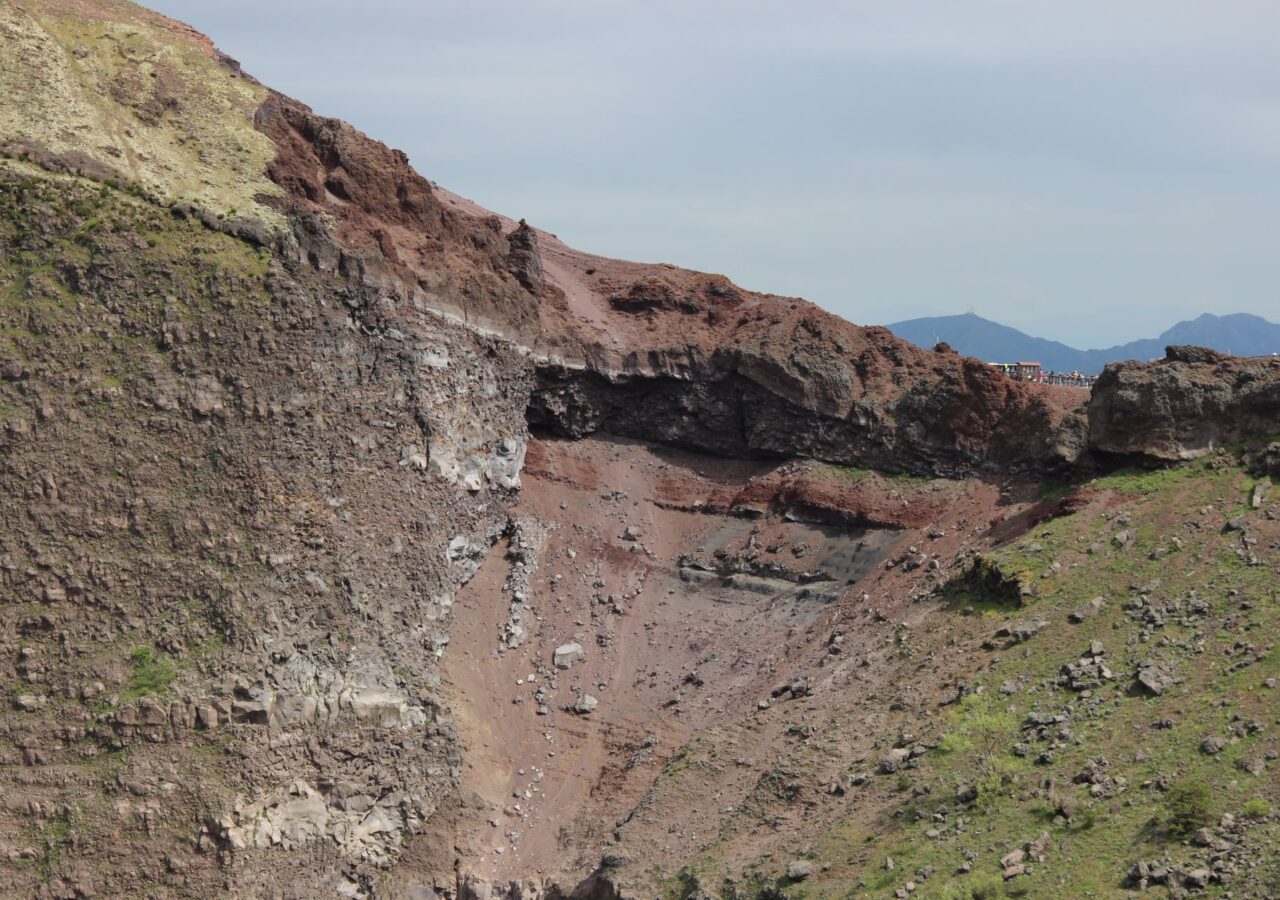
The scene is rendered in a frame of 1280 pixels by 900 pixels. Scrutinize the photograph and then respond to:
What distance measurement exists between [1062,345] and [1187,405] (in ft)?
305

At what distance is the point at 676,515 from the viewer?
54.5 meters

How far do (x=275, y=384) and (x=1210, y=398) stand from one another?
98.6 feet

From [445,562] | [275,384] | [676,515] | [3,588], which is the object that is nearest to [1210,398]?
[676,515]

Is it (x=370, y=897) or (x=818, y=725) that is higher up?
(x=818, y=725)

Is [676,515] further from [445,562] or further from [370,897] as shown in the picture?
[370,897]

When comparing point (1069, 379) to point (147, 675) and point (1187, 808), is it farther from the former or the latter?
point (147, 675)

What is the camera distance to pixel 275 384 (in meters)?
43.9

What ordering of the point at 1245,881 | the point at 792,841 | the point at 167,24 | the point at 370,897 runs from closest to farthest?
1. the point at 1245,881
2. the point at 792,841
3. the point at 370,897
4. the point at 167,24

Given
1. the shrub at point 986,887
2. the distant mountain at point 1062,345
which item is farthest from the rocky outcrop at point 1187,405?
the distant mountain at point 1062,345

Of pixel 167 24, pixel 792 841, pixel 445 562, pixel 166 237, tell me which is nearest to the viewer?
pixel 792 841

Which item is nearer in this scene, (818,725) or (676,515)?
(818,725)

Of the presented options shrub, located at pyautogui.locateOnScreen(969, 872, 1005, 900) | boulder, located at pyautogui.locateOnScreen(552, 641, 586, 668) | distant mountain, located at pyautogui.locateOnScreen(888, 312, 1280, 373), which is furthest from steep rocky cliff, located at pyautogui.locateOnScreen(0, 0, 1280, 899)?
distant mountain, located at pyautogui.locateOnScreen(888, 312, 1280, 373)

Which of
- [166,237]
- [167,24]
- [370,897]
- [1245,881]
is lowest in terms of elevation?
[370,897]

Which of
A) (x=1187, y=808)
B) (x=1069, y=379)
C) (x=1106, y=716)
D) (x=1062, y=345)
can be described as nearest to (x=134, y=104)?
(x=1106, y=716)
